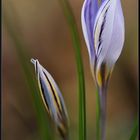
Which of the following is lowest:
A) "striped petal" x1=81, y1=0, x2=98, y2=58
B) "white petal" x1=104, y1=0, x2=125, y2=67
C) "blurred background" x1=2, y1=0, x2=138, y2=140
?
"blurred background" x1=2, y1=0, x2=138, y2=140

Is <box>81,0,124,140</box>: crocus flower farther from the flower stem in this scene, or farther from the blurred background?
the blurred background

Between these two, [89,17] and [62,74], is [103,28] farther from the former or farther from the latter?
[62,74]

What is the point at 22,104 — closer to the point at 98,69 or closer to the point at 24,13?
the point at 24,13

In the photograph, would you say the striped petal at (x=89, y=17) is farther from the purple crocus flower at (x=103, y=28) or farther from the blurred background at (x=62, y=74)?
the blurred background at (x=62, y=74)

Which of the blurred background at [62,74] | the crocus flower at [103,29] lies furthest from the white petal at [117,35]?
the blurred background at [62,74]

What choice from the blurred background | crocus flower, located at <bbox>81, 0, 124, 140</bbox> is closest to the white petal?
crocus flower, located at <bbox>81, 0, 124, 140</bbox>
